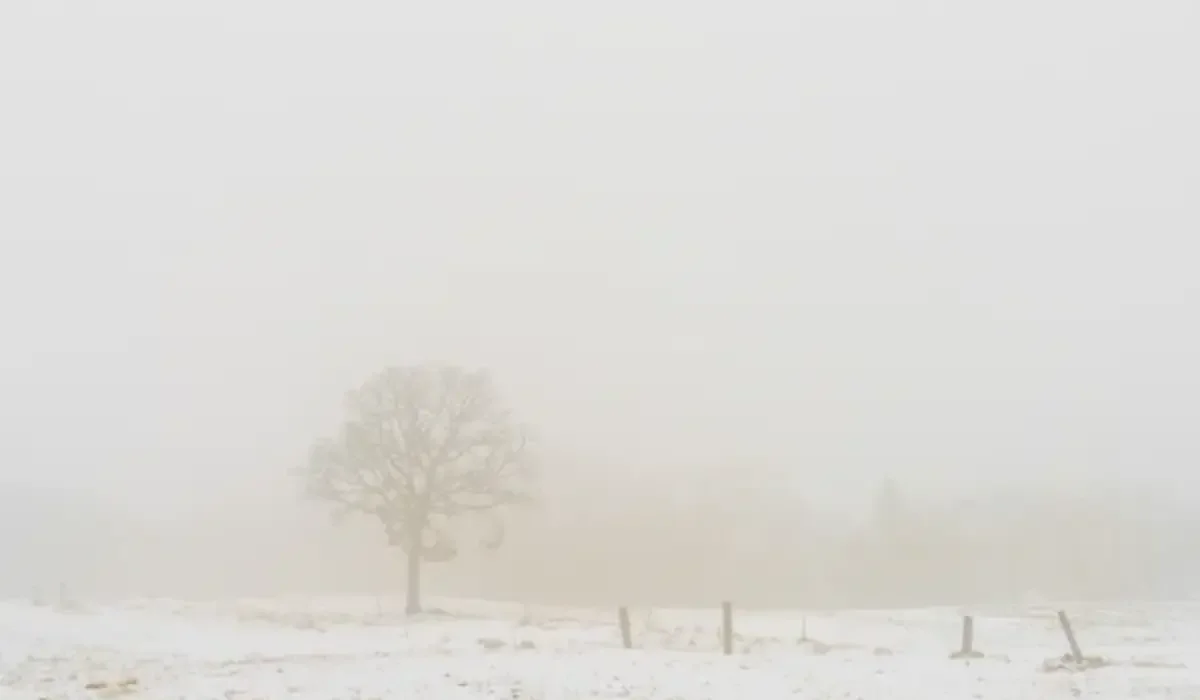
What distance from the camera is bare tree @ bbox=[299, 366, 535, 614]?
174 feet

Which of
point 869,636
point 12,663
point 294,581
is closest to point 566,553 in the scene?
point 294,581

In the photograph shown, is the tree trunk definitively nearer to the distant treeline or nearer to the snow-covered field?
the snow-covered field

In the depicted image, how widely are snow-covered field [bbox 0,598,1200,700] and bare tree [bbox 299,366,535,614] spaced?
473cm

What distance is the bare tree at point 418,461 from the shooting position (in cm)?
5309

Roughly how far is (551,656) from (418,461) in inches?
986

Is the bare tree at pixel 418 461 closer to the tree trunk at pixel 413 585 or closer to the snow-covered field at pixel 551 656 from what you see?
the tree trunk at pixel 413 585

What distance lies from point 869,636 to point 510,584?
2013 inches

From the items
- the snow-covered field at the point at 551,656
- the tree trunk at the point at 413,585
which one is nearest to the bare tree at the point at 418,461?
the tree trunk at the point at 413,585

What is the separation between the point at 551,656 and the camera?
29.6m

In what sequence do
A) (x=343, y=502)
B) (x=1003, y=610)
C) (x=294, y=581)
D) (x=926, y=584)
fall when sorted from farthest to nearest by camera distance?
(x=294, y=581) < (x=926, y=584) < (x=1003, y=610) < (x=343, y=502)

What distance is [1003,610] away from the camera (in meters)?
58.2

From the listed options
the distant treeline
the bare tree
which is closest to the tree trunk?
the bare tree

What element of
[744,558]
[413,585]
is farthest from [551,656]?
[744,558]

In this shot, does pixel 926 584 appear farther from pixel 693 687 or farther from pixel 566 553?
pixel 693 687
